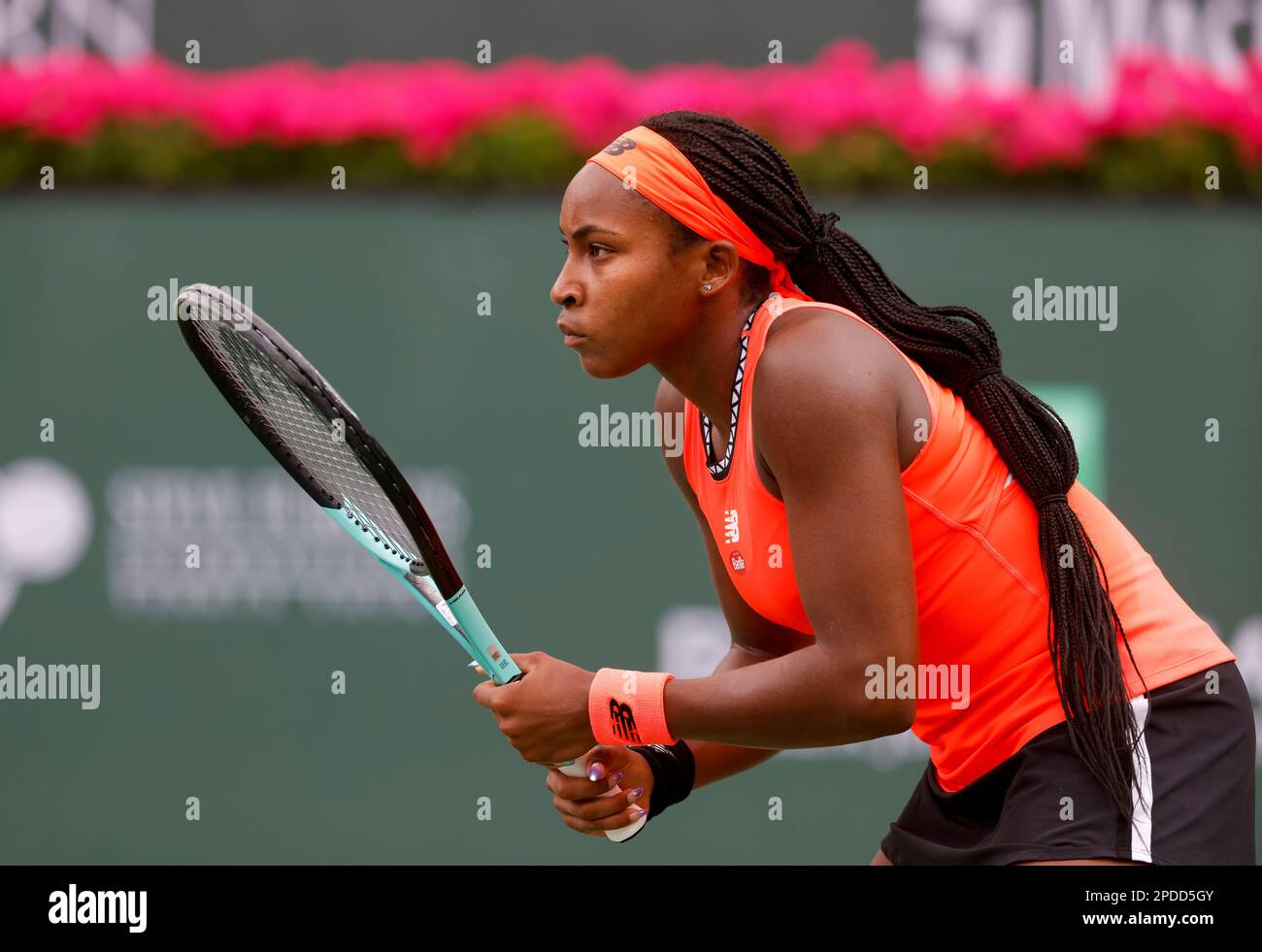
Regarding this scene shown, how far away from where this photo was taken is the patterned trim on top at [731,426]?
2291 mm

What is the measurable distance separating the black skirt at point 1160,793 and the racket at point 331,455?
65cm

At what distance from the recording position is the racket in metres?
2.46

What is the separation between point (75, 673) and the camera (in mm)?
4797

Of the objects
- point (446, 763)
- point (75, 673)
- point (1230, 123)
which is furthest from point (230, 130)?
point (1230, 123)

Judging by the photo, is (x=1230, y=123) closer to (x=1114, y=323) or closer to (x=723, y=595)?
(x=1114, y=323)

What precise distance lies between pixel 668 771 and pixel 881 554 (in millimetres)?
763

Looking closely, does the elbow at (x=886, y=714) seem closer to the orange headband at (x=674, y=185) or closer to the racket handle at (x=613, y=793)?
the racket handle at (x=613, y=793)

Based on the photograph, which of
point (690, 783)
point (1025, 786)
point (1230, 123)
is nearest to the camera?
point (1025, 786)

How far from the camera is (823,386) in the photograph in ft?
6.80

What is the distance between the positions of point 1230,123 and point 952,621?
2905mm
